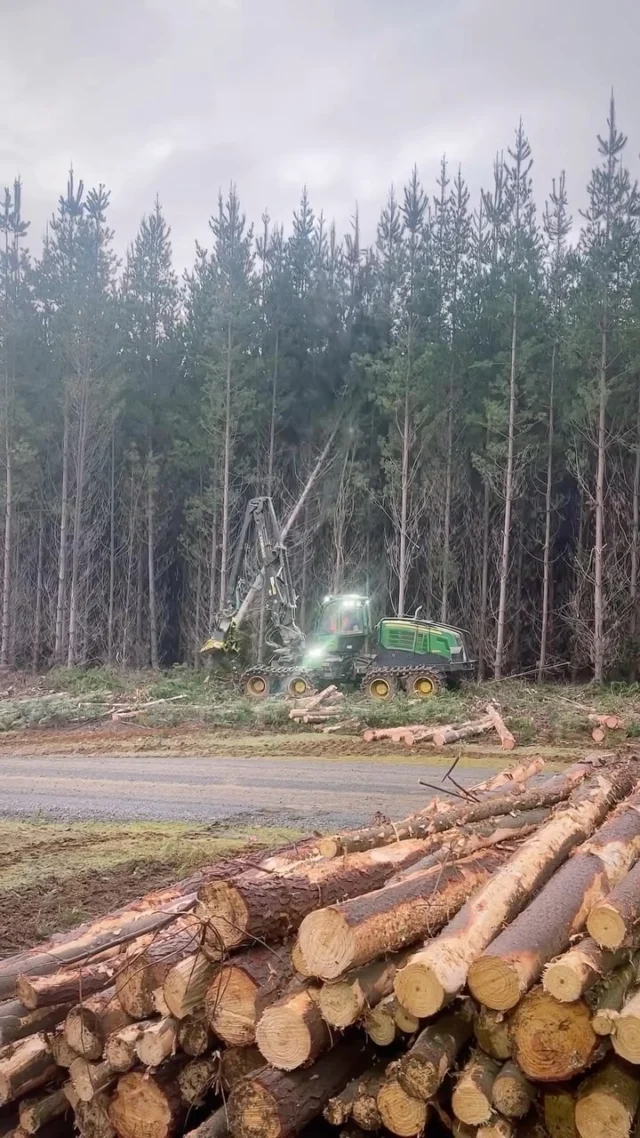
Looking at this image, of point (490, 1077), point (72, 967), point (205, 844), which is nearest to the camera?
point (490, 1077)

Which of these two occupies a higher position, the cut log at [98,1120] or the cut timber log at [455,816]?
the cut timber log at [455,816]

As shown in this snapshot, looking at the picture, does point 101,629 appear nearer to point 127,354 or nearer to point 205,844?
point 127,354

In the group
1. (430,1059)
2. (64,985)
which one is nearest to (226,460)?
(64,985)

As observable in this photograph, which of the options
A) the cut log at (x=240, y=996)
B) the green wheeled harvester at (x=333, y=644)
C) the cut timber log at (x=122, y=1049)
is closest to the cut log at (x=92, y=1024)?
the cut timber log at (x=122, y=1049)

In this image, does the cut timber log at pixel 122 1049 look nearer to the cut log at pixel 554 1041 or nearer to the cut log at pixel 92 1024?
the cut log at pixel 92 1024

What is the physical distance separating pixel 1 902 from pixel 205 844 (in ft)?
7.61

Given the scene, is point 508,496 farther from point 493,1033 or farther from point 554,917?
point 493,1033

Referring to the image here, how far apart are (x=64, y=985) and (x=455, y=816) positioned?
262 cm

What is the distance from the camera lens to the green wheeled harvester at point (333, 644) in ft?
66.8

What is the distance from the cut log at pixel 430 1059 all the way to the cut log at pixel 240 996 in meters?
0.59

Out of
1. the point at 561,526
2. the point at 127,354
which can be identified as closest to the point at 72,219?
the point at 127,354

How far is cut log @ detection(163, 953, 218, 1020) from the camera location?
11.5ft

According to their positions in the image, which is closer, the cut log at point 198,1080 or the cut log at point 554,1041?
the cut log at point 554,1041

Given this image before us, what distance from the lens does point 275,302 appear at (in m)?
34.0
